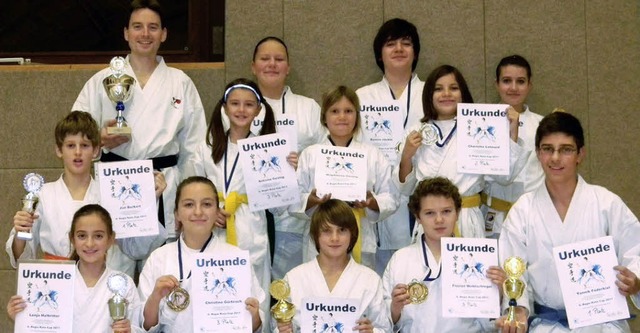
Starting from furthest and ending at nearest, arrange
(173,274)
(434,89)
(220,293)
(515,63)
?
(515,63), (434,89), (173,274), (220,293)

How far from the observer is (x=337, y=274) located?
4859 mm

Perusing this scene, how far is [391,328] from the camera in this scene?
470 cm

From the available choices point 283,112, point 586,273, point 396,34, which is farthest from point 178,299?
point 396,34

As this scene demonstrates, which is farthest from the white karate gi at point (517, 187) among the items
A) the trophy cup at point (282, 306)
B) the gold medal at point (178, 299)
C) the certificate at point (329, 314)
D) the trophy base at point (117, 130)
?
the trophy base at point (117, 130)

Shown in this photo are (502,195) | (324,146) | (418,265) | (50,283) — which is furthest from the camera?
(502,195)

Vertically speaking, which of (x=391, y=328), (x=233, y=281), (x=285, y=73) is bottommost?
(x=391, y=328)

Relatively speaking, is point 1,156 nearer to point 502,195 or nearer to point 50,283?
point 50,283

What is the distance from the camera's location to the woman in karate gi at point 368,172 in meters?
5.37

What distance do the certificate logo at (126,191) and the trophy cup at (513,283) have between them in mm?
2269

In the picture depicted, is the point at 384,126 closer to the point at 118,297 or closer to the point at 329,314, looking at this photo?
the point at 329,314

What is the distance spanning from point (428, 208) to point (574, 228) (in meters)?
0.83

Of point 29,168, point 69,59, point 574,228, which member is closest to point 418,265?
point 574,228

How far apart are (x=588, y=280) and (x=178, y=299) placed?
2204 mm

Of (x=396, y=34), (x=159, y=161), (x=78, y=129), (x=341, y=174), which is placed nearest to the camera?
(x=78, y=129)
